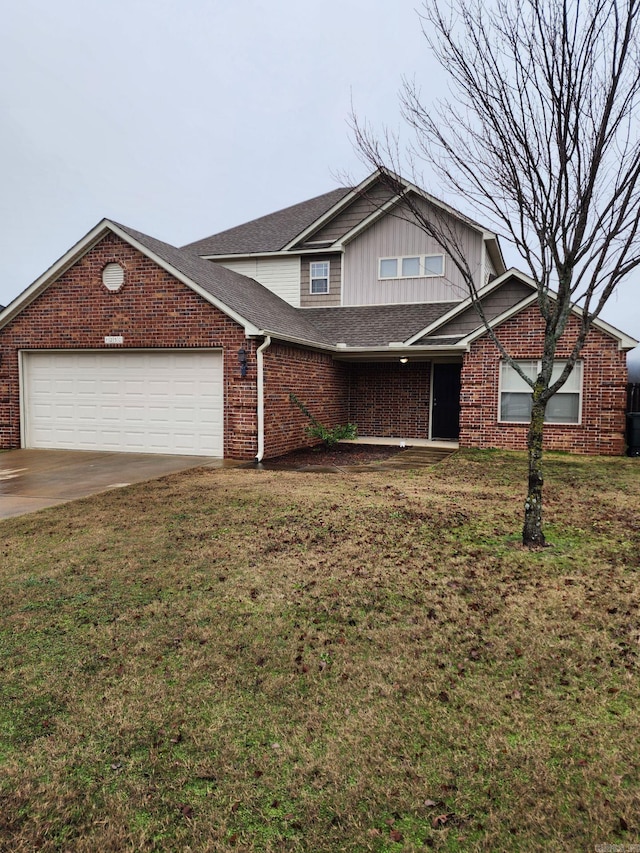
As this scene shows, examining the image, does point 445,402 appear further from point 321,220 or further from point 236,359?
point 236,359

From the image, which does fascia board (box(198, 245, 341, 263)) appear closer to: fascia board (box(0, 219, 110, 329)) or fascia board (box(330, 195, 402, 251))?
fascia board (box(330, 195, 402, 251))

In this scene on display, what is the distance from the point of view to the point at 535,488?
592 centimetres

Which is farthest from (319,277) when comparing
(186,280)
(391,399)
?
(186,280)

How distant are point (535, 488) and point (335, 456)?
762 centimetres

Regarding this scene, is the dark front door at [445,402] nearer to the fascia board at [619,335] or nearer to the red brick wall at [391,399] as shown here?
the red brick wall at [391,399]

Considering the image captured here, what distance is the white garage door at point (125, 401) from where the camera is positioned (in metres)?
12.8

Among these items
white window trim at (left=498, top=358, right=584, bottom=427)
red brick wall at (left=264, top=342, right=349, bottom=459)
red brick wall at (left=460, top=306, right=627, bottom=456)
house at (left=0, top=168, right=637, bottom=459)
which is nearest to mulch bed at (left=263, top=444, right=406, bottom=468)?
red brick wall at (left=264, top=342, right=349, bottom=459)

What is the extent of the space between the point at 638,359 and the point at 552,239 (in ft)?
37.9

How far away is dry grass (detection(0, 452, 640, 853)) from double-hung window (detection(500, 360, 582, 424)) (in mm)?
7639

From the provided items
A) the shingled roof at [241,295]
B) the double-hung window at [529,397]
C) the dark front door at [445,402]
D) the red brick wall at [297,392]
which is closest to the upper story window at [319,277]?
the shingled roof at [241,295]

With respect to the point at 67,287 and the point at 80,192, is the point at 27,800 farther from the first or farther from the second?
the point at 80,192

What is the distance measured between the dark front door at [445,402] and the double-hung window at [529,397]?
2.56 meters

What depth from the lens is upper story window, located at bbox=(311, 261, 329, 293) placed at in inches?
710

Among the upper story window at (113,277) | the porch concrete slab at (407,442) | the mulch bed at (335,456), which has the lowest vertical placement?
the mulch bed at (335,456)
